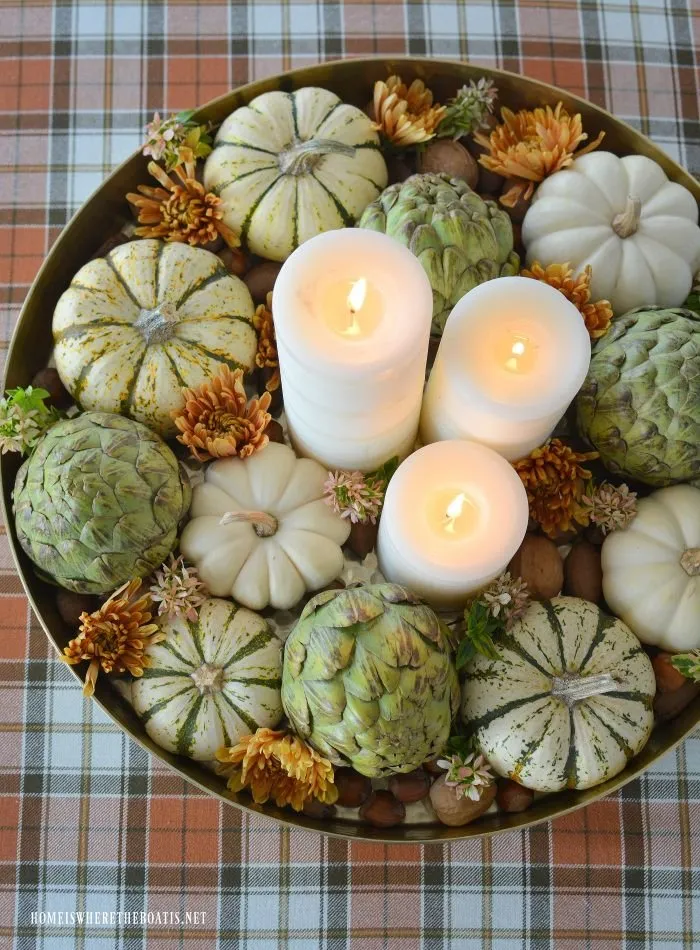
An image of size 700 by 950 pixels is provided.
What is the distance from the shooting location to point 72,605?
3.84 ft

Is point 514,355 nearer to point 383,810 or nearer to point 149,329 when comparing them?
point 149,329

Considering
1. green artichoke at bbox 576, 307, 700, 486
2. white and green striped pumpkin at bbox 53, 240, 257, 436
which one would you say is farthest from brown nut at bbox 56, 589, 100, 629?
green artichoke at bbox 576, 307, 700, 486

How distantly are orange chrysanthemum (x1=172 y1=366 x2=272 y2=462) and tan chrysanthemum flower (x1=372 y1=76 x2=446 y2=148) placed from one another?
1.34ft

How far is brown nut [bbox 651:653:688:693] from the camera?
117 centimetres

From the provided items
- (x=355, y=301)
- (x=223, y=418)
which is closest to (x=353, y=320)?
(x=355, y=301)

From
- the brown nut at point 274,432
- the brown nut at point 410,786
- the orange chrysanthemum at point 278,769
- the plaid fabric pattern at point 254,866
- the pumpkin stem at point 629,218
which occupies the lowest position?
the plaid fabric pattern at point 254,866


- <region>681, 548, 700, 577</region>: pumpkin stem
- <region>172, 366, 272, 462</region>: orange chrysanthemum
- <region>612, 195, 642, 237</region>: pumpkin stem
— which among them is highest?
<region>612, 195, 642, 237</region>: pumpkin stem

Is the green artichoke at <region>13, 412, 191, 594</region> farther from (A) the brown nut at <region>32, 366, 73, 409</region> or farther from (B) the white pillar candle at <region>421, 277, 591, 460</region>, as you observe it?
(B) the white pillar candle at <region>421, 277, 591, 460</region>

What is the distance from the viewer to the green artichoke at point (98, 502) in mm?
1045

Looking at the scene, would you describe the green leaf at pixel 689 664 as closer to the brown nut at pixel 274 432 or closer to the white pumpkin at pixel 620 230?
the white pumpkin at pixel 620 230

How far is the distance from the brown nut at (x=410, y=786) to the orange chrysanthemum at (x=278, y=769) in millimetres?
79

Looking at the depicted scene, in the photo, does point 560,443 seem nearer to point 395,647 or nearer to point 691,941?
point 395,647

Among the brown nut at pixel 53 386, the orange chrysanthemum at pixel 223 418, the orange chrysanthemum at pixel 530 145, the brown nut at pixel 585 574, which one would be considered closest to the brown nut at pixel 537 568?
the brown nut at pixel 585 574

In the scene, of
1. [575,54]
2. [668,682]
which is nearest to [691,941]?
[668,682]
